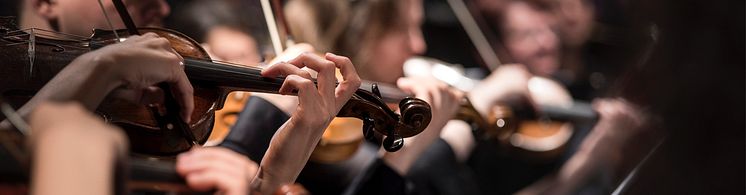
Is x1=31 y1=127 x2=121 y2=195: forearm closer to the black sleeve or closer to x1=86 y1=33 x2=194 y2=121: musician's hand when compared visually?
x1=86 y1=33 x2=194 y2=121: musician's hand

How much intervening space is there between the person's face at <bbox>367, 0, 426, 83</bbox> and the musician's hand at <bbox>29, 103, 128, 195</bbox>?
982 millimetres

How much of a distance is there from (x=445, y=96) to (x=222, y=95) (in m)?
0.67

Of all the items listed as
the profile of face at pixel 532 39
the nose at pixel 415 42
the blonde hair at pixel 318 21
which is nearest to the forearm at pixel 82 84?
the blonde hair at pixel 318 21

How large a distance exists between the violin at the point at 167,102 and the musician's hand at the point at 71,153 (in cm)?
10

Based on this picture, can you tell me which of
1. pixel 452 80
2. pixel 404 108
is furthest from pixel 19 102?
pixel 452 80

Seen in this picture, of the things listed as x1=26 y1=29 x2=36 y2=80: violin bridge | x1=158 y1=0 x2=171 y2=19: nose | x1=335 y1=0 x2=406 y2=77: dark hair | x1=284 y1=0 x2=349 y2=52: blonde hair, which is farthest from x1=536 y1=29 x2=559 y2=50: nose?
x1=26 y1=29 x2=36 y2=80: violin bridge

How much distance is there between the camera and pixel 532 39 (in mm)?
2795

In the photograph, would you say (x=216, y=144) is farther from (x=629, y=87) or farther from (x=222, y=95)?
(x=629, y=87)

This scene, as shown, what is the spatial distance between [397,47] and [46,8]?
3.33 feet

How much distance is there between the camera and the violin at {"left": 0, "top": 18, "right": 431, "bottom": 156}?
962mm

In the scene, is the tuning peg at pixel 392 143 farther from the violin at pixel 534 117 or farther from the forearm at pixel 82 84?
the violin at pixel 534 117

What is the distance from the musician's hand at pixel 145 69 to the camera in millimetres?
950

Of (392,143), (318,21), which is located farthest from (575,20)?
(392,143)

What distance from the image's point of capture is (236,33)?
166 centimetres
